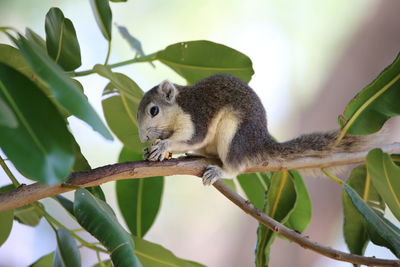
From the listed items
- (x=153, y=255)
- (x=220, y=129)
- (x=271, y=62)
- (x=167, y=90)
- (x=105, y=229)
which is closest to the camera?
(x=105, y=229)

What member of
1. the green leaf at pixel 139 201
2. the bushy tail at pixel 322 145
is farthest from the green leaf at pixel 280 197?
the green leaf at pixel 139 201

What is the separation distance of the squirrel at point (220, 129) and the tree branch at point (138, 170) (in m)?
0.05

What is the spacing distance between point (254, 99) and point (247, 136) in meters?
0.13

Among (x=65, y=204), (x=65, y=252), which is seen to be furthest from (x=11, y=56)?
(x=65, y=252)

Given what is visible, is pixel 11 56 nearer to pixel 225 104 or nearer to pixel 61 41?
pixel 61 41

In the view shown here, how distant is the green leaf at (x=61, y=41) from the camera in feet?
4.20

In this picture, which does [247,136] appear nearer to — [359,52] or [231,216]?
[231,216]

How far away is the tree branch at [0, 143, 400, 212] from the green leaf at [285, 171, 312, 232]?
23cm

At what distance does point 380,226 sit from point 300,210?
47 centimetres

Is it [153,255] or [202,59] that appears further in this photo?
[202,59]

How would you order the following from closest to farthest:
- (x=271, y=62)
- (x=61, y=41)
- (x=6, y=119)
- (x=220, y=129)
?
(x=6, y=119) < (x=61, y=41) < (x=220, y=129) < (x=271, y=62)

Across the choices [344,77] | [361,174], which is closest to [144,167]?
[361,174]

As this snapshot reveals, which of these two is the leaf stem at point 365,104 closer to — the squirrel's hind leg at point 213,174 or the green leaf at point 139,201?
the squirrel's hind leg at point 213,174

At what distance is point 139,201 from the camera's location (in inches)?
66.4
